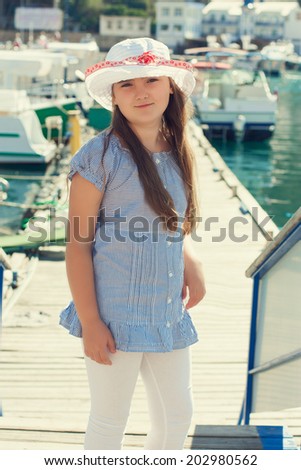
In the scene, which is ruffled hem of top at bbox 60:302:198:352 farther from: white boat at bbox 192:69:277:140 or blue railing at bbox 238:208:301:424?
white boat at bbox 192:69:277:140

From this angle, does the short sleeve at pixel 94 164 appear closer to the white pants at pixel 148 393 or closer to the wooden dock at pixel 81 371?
the white pants at pixel 148 393

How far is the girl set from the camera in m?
2.25

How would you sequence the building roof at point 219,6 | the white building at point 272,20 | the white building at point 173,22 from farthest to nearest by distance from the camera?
the white building at point 272,20, the building roof at point 219,6, the white building at point 173,22

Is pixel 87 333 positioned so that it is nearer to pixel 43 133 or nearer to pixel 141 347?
pixel 141 347

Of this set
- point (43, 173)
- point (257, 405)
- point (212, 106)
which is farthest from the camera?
point (212, 106)

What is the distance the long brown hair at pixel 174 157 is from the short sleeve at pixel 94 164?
2.9 inches

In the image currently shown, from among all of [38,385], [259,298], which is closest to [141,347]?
[259,298]

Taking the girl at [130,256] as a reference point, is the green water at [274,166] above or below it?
below

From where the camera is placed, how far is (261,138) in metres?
25.0

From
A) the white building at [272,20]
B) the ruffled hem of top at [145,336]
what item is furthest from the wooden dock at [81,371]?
the white building at [272,20]

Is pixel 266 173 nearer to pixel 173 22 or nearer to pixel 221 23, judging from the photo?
pixel 173 22

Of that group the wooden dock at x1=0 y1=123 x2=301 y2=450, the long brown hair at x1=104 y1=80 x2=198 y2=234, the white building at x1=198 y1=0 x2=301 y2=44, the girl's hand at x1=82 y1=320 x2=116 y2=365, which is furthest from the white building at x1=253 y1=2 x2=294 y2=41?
the girl's hand at x1=82 y1=320 x2=116 y2=365

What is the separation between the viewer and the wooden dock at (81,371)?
320 centimetres

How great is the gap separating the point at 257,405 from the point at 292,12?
95262mm
